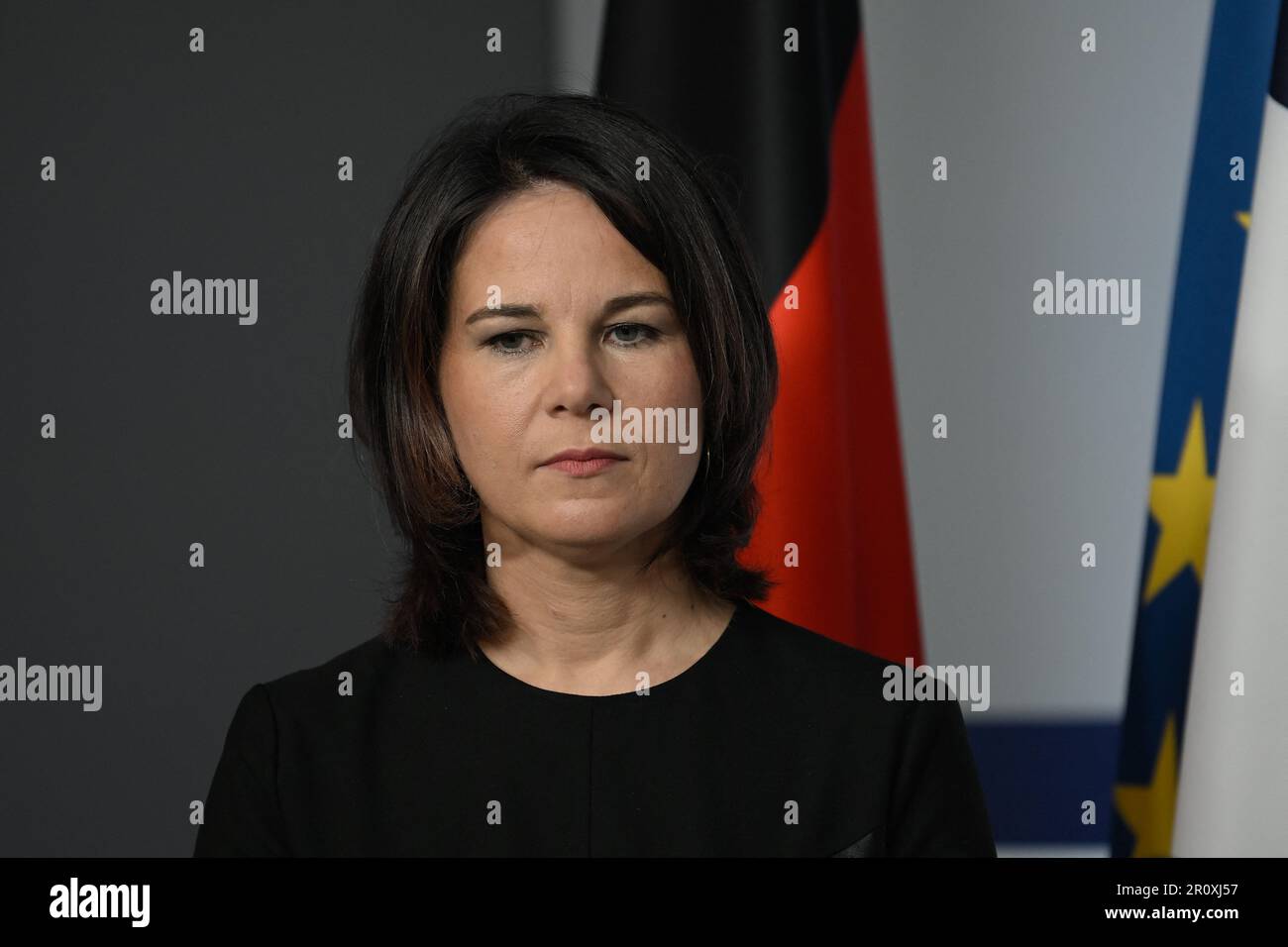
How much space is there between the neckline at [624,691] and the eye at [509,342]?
0.27 m

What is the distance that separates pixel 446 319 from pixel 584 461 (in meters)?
0.18

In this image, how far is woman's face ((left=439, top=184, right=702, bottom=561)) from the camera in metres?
1.07

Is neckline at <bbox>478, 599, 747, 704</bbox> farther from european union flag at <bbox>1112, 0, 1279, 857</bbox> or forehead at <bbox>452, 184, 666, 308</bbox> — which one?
european union flag at <bbox>1112, 0, 1279, 857</bbox>

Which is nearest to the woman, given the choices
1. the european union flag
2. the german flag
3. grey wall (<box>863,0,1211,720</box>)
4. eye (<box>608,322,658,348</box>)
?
eye (<box>608,322,658,348</box>)

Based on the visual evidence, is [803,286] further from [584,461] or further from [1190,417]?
[584,461]

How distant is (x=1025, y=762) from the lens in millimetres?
1758

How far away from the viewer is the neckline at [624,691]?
3.76ft

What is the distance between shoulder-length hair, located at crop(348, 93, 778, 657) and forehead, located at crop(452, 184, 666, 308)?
0.01 metres

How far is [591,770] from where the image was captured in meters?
1.13

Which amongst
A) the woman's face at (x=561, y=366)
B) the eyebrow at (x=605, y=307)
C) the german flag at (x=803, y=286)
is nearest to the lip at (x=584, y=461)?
the woman's face at (x=561, y=366)

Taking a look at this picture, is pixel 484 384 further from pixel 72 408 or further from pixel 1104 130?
pixel 1104 130

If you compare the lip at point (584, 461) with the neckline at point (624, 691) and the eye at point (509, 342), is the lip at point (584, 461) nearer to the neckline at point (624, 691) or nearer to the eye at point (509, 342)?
the eye at point (509, 342)
